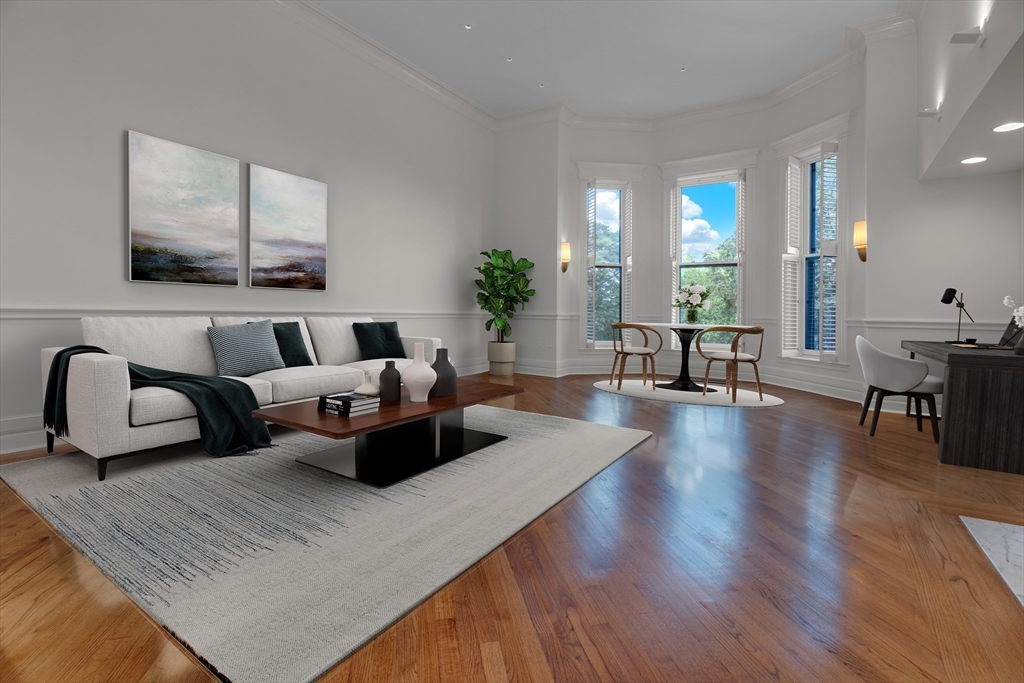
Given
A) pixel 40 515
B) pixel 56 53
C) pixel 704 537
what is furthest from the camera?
pixel 56 53

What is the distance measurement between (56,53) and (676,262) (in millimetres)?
6710

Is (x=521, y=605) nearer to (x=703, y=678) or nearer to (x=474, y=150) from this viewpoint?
(x=703, y=678)

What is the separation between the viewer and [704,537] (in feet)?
6.63

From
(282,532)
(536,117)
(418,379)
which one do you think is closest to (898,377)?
(418,379)

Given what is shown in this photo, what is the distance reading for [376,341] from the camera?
15.8 ft

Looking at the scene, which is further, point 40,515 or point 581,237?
point 581,237

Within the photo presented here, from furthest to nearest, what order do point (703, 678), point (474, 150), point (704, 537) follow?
point (474, 150) → point (704, 537) → point (703, 678)

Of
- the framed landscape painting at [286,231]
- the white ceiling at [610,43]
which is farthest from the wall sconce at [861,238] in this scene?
the framed landscape painting at [286,231]

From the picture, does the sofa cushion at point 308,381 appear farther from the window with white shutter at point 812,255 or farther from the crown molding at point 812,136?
the crown molding at point 812,136

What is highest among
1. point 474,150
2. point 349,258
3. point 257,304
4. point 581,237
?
point 474,150

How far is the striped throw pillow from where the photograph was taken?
11.8 ft

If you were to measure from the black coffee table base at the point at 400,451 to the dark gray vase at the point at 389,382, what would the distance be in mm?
220

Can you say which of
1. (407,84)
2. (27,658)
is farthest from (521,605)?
(407,84)

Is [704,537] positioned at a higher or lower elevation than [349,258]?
lower
